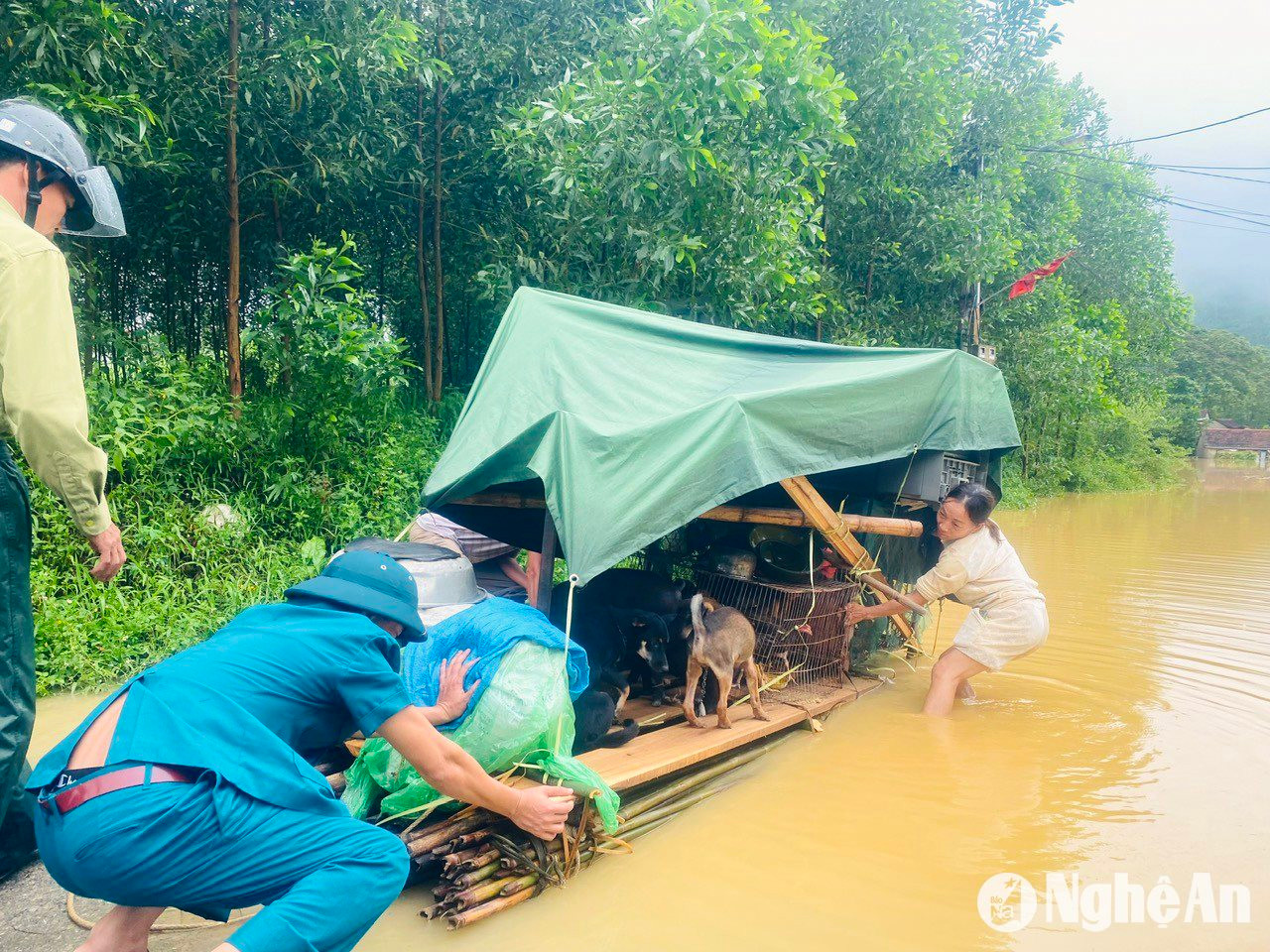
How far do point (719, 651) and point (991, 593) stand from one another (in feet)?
6.57

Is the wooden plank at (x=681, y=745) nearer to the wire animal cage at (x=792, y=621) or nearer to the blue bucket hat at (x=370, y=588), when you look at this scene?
the wire animal cage at (x=792, y=621)

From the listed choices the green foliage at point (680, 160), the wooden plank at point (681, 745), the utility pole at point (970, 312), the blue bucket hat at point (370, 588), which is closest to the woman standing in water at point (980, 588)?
the wooden plank at point (681, 745)

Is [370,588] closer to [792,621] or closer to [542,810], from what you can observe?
[542,810]

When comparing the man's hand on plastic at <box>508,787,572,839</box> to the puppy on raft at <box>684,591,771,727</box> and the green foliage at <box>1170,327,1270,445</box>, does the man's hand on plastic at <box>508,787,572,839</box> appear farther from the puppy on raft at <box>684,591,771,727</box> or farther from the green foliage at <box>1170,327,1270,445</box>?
the green foliage at <box>1170,327,1270,445</box>

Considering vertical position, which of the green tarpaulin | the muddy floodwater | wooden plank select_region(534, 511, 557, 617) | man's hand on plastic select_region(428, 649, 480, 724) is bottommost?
the muddy floodwater

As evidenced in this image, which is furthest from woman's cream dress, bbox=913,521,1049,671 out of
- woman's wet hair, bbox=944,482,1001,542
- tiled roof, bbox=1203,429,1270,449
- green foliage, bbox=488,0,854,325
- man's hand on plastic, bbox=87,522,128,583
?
tiled roof, bbox=1203,429,1270,449

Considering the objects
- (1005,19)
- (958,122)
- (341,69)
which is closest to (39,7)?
(341,69)

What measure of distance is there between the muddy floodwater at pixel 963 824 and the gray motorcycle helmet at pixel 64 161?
7.97 feet

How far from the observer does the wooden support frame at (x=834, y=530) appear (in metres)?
4.27

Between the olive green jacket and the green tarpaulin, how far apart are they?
159cm

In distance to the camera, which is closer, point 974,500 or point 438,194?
point 974,500

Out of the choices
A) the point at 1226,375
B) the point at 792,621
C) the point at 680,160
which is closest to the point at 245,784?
the point at 792,621

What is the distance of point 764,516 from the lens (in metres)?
4.32

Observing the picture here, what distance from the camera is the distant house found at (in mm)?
54750
